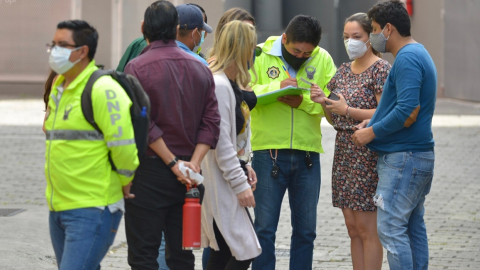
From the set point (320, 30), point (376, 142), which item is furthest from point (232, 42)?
point (376, 142)

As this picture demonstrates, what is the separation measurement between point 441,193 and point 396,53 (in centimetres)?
497

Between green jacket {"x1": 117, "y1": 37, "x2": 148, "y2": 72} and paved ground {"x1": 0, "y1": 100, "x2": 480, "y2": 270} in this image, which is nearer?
green jacket {"x1": 117, "y1": 37, "x2": 148, "y2": 72}

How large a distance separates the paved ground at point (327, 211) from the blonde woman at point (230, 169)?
1919 millimetres

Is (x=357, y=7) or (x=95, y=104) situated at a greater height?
(x=357, y=7)

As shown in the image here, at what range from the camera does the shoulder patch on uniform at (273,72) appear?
512 cm

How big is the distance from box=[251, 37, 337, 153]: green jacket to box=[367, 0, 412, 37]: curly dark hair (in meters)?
0.67

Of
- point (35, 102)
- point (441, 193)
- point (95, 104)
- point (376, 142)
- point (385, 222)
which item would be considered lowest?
point (35, 102)

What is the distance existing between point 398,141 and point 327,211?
3.80 m

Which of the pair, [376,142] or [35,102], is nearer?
[376,142]

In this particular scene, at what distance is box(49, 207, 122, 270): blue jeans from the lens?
350cm

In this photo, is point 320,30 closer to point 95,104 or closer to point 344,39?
point 344,39

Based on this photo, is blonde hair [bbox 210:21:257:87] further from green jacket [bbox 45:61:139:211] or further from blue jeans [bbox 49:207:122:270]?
blue jeans [bbox 49:207:122:270]

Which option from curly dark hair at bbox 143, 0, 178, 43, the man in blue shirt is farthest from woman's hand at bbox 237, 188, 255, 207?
curly dark hair at bbox 143, 0, 178, 43

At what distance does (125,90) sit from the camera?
143 inches
